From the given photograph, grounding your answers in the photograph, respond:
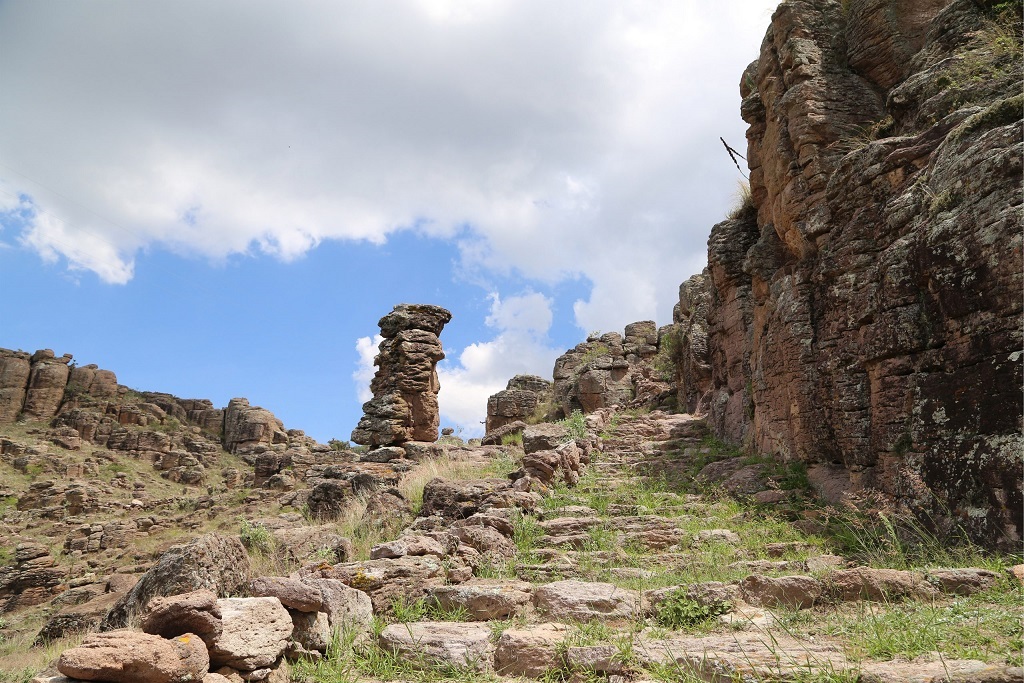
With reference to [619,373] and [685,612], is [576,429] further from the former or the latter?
[619,373]

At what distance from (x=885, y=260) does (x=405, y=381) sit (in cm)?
1591

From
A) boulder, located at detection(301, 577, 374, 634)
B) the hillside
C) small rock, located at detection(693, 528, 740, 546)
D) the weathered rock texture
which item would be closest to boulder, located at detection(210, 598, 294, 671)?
the hillside

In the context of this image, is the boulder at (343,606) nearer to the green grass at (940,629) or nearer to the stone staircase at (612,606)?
the stone staircase at (612,606)

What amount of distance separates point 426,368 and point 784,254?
41.5 feet

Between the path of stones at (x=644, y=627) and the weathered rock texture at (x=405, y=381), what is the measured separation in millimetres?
13685

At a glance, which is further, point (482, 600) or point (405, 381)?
point (405, 381)

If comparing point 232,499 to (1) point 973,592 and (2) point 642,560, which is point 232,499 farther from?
(1) point 973,592

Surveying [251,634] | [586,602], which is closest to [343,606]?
[251,634]

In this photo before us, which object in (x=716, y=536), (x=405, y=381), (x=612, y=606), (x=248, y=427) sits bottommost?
(x=612, y=606)

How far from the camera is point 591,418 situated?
20062 mm

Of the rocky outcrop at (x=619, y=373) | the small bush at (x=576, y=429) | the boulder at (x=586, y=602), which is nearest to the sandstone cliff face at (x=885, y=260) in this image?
the small bush at (x=576, y=429)

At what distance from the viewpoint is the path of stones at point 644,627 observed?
3411mm

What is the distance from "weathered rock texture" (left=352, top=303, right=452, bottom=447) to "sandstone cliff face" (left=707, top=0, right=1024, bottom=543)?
396 inches

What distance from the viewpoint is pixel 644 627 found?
4.66m
